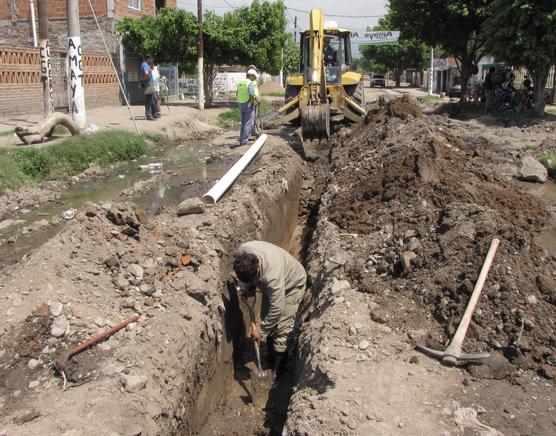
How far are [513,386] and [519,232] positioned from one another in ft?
6.45

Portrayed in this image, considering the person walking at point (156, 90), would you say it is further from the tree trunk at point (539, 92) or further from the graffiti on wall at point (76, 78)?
the tree trunk at point (539, 92)

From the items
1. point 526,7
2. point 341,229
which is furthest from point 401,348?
point 526,7

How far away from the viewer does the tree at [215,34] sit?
23.9 metres

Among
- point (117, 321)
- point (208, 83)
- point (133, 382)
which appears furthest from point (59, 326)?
point (208, 83)

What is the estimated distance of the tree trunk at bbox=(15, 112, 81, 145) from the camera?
12477mm

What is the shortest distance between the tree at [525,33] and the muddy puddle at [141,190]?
10.4 metres

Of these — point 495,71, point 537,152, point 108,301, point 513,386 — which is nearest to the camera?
point 513,386

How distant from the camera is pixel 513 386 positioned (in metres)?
3.94

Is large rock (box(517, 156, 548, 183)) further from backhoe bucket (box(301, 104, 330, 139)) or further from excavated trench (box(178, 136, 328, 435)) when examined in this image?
excavated trench (box(178, 136, 328, 435))

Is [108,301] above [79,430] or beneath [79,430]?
above

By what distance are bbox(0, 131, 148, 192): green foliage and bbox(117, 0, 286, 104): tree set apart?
1090 cm

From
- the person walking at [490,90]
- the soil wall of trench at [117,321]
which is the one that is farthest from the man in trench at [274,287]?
the person walking at [490,90]

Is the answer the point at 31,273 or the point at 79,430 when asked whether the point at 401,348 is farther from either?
the point at 31,273

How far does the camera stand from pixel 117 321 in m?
4.44
